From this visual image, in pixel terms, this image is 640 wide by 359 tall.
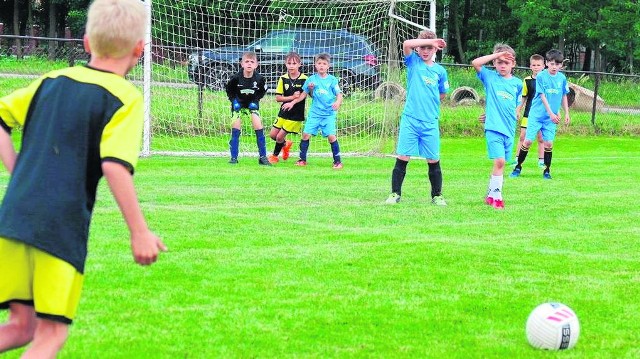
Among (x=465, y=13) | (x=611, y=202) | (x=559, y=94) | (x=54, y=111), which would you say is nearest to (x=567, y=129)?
(x=559, y=94)

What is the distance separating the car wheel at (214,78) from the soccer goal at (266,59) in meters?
0.02

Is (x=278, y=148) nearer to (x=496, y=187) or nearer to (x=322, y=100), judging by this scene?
(x=322, y=100)

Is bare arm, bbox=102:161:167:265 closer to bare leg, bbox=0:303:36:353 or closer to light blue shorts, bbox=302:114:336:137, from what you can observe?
bare leg, bbox=0:303:36:353

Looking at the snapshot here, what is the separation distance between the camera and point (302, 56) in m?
19.6

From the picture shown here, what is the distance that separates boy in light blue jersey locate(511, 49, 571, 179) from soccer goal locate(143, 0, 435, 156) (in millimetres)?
2400

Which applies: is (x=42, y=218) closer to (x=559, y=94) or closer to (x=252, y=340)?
(x=252, y=340)

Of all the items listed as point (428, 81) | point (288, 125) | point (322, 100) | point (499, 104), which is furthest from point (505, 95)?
point (288, 125)

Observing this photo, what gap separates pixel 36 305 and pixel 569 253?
5.45 meters

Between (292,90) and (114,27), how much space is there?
12.8 metres

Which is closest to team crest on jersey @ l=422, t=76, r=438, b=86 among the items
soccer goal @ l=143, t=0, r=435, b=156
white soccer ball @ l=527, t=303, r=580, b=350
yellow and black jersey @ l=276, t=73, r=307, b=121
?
yellow and black jersey @ l=276, t=73, r=307, b=121

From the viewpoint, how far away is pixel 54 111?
3.82m

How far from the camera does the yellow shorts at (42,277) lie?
12.3 feet

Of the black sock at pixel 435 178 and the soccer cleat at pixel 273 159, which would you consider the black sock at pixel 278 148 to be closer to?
the soccer cleat at pixel 273 159

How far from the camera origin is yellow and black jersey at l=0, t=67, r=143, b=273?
374 centimetres
